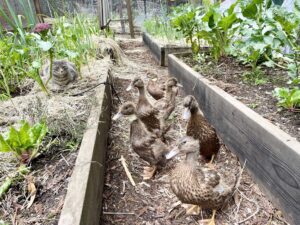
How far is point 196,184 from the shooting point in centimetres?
170

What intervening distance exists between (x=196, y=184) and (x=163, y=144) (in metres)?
0.63

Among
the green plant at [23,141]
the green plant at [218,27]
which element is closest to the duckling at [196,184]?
the green plant at [23,141]

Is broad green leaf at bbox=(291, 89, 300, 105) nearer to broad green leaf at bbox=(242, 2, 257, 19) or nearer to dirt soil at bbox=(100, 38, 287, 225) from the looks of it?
dirt soil at bbox=(100, 38, 287, 225)

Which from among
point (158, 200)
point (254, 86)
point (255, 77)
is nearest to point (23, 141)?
point (158, 200)

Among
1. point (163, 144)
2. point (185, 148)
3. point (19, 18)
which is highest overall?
point (19, 18)

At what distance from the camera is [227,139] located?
2430mm

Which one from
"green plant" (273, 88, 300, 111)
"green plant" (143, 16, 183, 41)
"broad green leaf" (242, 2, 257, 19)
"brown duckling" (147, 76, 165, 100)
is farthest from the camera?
"green plant" (143, 16, 183, 41)

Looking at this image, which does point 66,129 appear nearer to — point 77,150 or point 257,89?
point 77,150

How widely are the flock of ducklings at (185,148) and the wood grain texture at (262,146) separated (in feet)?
0.72

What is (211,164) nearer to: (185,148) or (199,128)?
(199,128)

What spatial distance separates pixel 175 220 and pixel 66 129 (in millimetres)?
1031

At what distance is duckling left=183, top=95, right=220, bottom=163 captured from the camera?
2.23 m

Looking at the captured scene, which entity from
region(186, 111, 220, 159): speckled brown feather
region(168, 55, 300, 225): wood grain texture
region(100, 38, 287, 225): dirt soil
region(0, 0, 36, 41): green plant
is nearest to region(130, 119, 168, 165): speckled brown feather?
region(100, 38, 287, 225): dirt soil

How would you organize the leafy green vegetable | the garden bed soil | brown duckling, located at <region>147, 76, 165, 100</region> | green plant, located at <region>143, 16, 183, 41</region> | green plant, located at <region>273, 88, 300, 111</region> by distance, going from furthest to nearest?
green plant, located at <region>143, 16, 183, 41</region> < brown duckling, located at <region>147, 76, 165, 100</region> < green plant, located at <region>273, 88, 300, 111</region> < the leafy green vegetable < the garden bed soil
